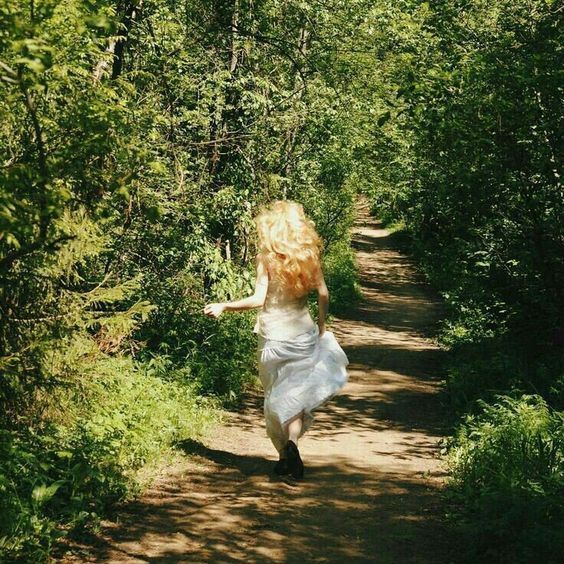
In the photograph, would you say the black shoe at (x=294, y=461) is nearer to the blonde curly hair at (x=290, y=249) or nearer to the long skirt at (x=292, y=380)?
the long skirt at (x=292, y=380)

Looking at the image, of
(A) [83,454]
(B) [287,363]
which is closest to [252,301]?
(B) [287,363]

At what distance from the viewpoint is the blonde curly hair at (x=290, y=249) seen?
676 cm

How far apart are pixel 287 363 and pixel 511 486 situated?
2.22m

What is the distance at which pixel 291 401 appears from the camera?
269 inches

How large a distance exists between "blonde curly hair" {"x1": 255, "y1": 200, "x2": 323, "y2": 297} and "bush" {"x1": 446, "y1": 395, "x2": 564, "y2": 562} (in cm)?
219

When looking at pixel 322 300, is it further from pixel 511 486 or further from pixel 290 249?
pixel 511 486

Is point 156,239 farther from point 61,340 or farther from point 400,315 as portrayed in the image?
point 400,315

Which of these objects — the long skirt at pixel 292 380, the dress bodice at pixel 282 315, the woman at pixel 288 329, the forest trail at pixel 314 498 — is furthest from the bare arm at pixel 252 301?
the forest trail at pixel 314 498

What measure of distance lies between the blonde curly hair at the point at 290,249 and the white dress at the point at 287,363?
144 mm

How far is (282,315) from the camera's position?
6.94 m

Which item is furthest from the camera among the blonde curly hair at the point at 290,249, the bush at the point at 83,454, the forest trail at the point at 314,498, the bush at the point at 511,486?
the blonde curly hair at the point at 290,249

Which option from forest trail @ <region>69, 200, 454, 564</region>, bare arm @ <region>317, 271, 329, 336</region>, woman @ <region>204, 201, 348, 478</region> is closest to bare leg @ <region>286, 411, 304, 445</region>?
woman @ <region>204, 201, 348, 478</region>

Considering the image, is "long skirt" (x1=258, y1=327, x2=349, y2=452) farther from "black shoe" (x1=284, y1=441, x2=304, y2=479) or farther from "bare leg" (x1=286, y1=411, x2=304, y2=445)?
"black shoe" (x1=284, y1=441, x2=304, y2=479)

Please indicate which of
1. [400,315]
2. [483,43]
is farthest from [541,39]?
[400,315]
